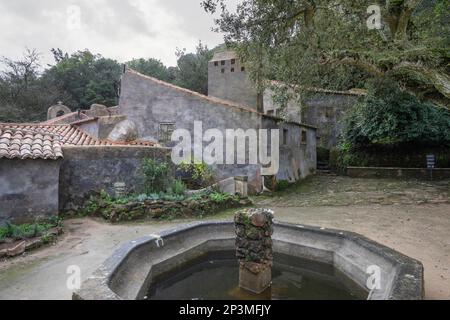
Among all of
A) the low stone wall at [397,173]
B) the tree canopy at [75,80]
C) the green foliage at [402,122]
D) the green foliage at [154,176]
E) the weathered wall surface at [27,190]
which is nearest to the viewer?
the weathered wall surface at [27,190]

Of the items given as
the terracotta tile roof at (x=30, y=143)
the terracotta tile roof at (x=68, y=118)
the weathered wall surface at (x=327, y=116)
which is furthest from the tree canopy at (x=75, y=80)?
the terracotta tile roof at (x=30, y=143)

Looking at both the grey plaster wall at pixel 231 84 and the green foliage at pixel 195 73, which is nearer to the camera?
the grey plaster wall at pixel 231 84

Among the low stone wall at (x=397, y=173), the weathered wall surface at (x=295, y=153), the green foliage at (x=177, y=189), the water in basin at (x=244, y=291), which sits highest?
the weathered wall surface at (x=295, y=153)

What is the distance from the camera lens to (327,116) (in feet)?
68.8

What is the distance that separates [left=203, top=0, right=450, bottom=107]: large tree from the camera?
8172mm

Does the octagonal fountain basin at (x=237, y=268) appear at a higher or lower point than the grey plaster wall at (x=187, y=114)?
lower

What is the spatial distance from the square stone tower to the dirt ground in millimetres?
7012

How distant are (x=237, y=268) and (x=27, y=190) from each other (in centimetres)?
613

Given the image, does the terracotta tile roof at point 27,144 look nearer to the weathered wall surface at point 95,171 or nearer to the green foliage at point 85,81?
the weathered wall surface at point 95,171

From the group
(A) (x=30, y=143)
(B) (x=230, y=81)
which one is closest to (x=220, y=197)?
(A) (x=30, y=143)

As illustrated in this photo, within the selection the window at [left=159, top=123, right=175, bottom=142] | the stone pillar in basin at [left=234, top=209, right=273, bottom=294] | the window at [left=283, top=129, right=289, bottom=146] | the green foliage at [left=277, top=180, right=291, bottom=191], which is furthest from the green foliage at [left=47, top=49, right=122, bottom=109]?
the stone pillar in basin at [left=234, top=209, right=273, bottom=294]

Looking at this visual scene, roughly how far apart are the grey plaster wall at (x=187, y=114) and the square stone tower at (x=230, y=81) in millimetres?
4096

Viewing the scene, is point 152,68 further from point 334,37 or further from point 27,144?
point 334,37

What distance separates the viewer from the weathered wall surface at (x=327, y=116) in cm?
2055
